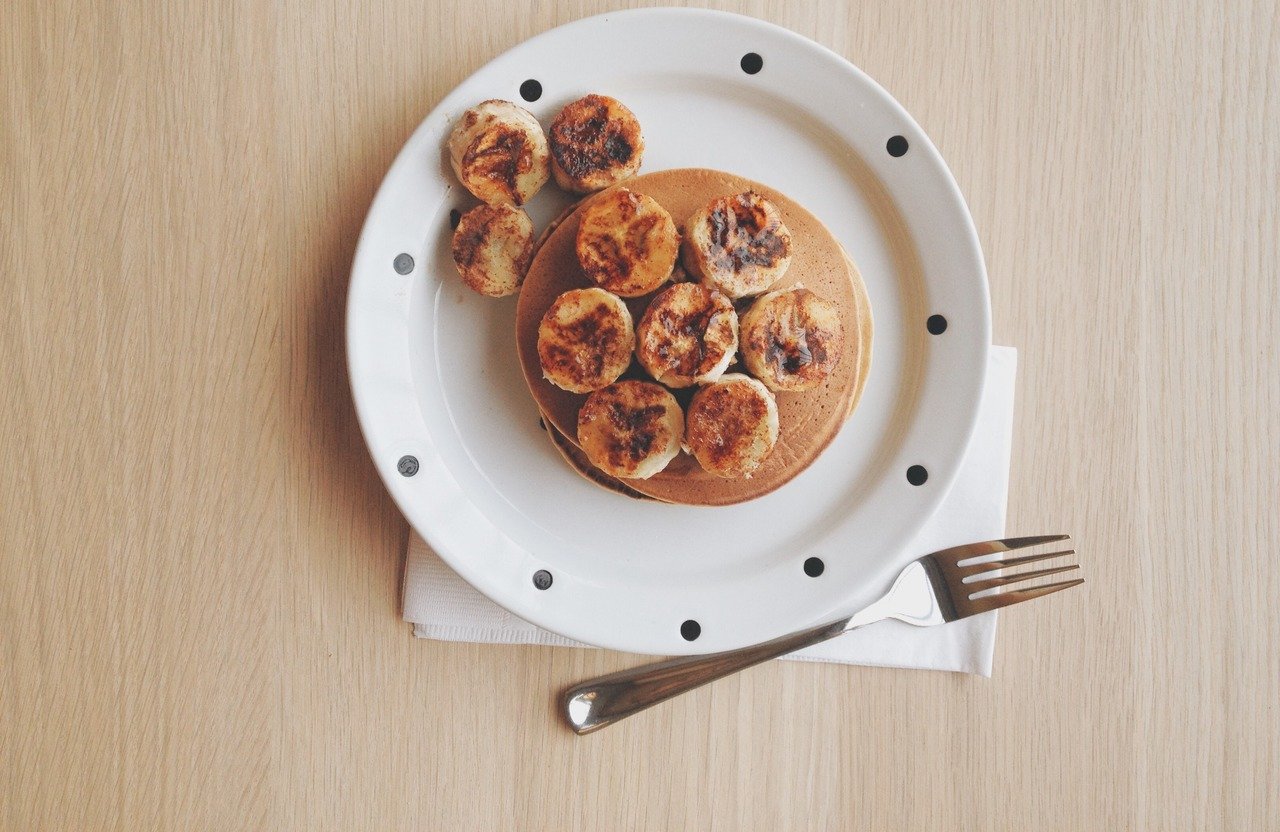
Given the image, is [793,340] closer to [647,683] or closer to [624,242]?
[624,242]

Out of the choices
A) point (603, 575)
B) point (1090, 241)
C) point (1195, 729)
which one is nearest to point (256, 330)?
point (603, 575)

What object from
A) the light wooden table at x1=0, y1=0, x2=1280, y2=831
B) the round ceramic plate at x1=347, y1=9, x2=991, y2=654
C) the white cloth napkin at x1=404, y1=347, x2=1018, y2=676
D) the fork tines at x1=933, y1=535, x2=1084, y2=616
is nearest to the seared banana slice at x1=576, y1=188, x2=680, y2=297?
the round ceramic plate at x1=347, y1=9, x2=991, y2=654

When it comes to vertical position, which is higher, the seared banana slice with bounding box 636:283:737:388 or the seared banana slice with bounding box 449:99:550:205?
the seared banana slice with bounding box 449:99:550:205

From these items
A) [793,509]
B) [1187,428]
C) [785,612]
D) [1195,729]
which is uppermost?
[1187,428]

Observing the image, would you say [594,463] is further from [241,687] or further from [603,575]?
[241,687]

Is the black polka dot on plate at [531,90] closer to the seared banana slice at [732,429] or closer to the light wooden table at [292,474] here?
the light wooden table at [292,474]

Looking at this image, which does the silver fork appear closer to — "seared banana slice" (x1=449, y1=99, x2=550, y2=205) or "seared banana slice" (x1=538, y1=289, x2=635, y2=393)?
"seared banana slice" (x1=538, y1=289, x2=635, y2=393)

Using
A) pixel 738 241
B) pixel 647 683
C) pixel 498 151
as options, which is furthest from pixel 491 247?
pixel 647 683
